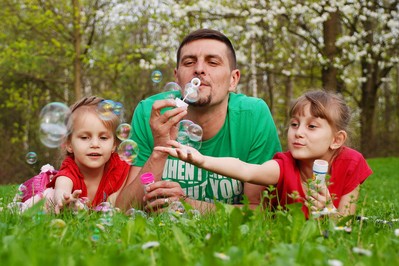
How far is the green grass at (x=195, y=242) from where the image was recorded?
1478 mm

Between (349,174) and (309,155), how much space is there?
276 mm

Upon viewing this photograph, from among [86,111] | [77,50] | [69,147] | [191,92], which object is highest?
[77,50]

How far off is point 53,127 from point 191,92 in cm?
87

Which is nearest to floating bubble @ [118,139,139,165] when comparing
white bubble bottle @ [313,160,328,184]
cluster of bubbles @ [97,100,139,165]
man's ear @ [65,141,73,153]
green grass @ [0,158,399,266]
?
cluster of bubbles @ [97,100,139,165]

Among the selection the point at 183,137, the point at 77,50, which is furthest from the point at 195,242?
the point at 77,50

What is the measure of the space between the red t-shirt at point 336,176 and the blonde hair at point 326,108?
0.21 metres

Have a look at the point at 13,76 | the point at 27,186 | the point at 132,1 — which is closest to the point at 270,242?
the point at 27,186

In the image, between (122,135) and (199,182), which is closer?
(122,135)

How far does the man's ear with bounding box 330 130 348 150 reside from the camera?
330 cm

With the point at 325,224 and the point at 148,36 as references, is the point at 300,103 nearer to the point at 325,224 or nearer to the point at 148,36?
the point at 325,224

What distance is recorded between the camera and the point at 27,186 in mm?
3801

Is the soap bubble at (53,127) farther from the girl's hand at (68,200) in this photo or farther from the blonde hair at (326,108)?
the blonde hair at (326,108)

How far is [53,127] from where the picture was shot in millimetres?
3297

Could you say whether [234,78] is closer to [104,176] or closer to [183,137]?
[183,137]
